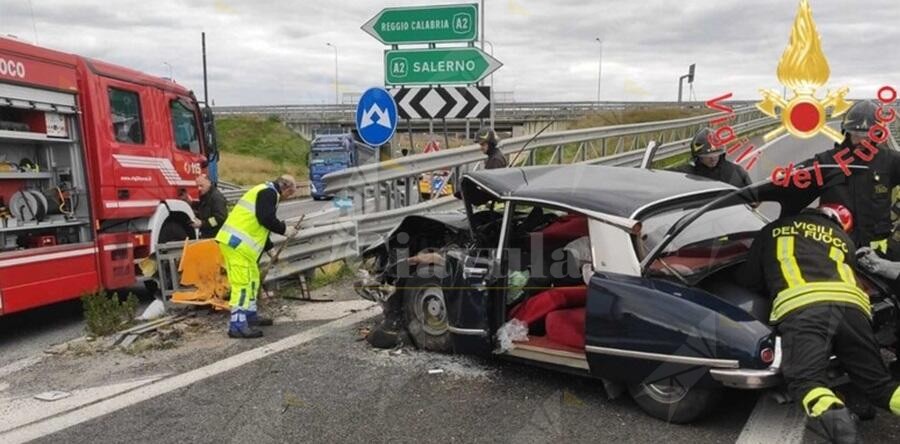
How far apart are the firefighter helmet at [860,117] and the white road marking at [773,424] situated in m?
1.88

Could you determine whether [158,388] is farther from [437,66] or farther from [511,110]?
[511,110]

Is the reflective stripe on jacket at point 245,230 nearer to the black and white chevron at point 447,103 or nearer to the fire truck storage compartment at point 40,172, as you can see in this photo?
the fire truck storage compartment at point 40,172

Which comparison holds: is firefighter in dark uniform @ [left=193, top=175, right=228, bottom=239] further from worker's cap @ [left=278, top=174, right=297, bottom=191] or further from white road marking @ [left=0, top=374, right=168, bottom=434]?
white road marking @ [left=0, top=374, right=168, bottom=434]

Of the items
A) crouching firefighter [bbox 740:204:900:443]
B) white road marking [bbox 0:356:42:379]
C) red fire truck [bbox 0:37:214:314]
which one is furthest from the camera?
red fire truck [bbox 0:37:214:314]

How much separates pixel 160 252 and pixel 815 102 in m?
5.62

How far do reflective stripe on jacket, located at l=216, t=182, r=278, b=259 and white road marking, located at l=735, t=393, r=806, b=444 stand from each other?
4043mm

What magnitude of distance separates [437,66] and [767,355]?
22.0 feet

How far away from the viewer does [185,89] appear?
862cm

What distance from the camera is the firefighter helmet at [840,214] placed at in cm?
360

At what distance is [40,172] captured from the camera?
645 centimetres

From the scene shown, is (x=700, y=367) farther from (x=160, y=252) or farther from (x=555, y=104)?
(x=555, y=104)

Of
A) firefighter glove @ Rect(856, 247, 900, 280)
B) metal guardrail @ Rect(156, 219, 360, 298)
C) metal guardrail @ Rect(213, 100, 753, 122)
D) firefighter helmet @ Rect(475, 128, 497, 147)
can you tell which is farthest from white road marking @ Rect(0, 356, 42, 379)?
metal guardrail @ Rect(213, 100, 753, 122)

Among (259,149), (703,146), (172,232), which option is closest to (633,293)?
(703,146)

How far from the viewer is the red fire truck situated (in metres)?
5.95
